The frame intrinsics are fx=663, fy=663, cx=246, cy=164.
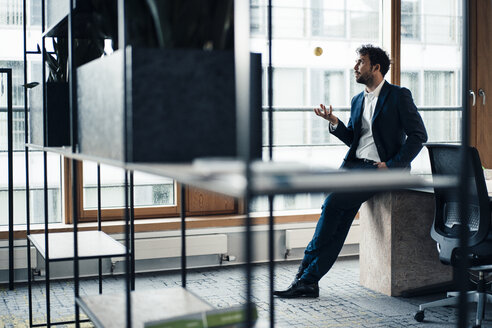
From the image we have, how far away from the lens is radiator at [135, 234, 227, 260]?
426cm

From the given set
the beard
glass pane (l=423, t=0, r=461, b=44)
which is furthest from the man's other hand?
glass pane (l=423, t=0, r=461, b=44)

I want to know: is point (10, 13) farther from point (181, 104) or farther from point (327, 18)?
point (181, 104)

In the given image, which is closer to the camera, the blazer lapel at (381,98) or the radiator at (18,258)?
the blazer lapel at (381,98)

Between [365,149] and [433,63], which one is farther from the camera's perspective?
[433,63]

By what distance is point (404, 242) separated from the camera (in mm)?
3656

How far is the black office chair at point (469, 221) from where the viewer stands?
2.96 m

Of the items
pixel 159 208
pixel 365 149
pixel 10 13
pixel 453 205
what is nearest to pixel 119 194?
pixel 159 208

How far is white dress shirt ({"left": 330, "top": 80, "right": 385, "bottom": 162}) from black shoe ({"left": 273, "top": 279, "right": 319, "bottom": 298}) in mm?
788

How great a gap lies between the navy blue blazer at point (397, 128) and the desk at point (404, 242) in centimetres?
21

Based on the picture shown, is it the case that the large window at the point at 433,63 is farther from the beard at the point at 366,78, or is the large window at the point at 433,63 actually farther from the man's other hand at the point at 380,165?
the man's other hand at the point at 380,165

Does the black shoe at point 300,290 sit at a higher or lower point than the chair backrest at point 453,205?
lower

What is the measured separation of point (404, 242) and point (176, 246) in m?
1.50

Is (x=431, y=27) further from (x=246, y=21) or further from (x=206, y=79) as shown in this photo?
(x=246, y=21)

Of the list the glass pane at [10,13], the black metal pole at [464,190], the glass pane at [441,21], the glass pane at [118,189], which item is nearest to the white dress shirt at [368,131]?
the glass pane at [118,189]
